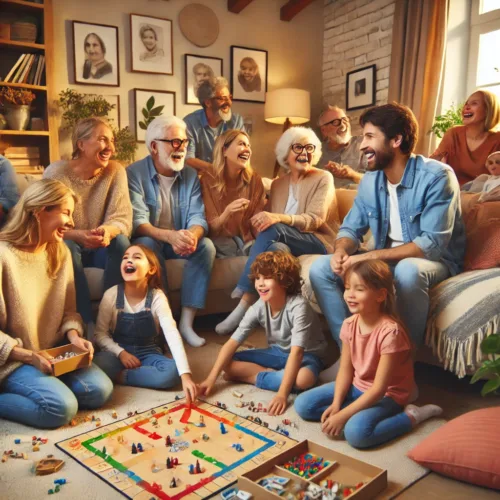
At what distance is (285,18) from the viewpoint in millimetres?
5508

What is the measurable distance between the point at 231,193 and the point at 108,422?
154cm

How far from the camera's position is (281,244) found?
8.65 feet

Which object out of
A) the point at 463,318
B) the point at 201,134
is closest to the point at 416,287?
the point at 463,318

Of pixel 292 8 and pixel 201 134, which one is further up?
pixel 292 8

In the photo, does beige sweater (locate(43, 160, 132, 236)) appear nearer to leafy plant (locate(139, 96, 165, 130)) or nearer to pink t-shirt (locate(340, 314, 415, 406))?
pink t-shirt (locate(340, 314, 415, 406))

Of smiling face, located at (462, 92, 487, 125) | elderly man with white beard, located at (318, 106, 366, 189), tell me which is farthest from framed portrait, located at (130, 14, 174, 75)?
smiling face, located at (462, 92, 487, 125)

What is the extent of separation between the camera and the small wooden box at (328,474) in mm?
1331

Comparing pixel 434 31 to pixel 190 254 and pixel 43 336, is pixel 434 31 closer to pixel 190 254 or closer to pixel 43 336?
pixel 190 254

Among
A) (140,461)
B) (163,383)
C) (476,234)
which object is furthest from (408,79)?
(140,461)

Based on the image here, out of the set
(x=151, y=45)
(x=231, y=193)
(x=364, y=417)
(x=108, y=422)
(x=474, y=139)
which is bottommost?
(x=108, y=422)

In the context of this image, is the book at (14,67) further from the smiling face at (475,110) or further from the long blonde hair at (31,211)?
the smiling face at (475,110)

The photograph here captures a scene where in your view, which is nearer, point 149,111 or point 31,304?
point 31,304

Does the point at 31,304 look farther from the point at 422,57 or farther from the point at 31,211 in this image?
the point at 422,57

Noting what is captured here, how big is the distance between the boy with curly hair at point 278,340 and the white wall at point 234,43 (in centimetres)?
311
